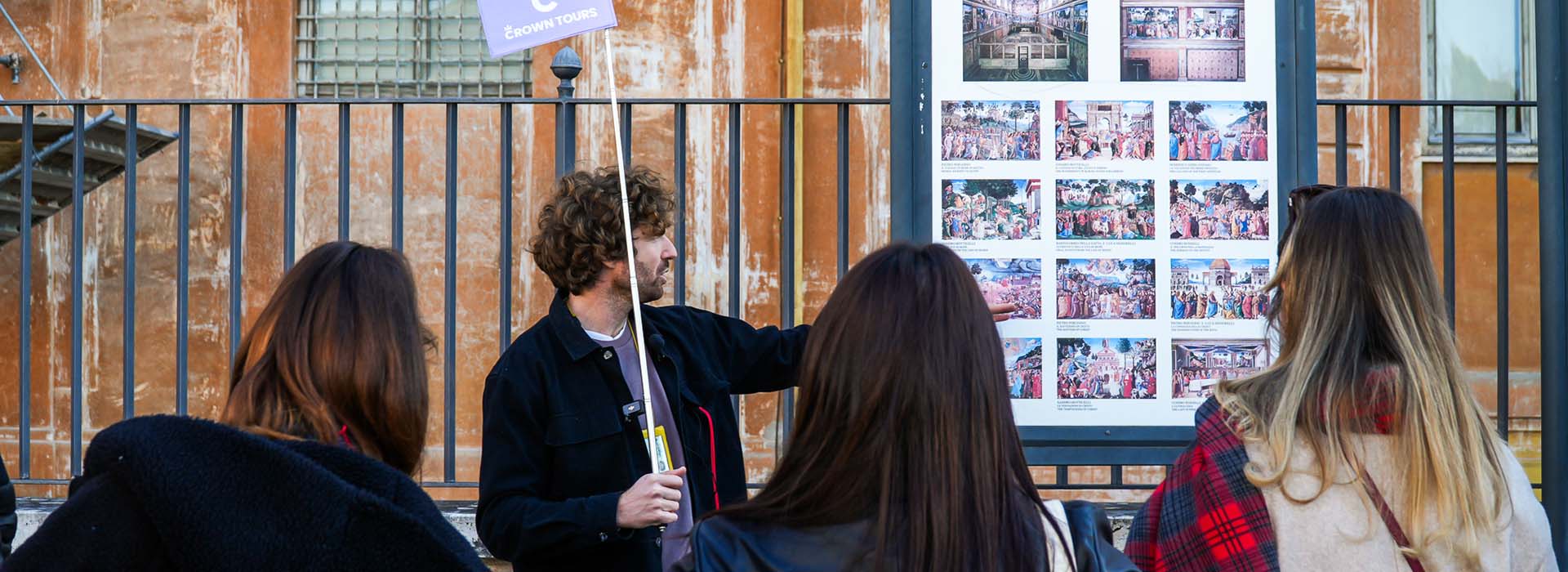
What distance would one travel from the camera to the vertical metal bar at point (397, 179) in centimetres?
481

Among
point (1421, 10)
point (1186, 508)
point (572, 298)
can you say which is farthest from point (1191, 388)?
point (1421, 10)

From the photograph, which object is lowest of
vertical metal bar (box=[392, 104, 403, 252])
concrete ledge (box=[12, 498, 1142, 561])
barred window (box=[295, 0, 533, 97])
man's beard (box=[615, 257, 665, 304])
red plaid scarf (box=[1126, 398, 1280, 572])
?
concrete ledge (box=[12, 498, 1142, 561])

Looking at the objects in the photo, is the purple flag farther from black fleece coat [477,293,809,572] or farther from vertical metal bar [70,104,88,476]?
vertical metal bar [70,104,88,476]

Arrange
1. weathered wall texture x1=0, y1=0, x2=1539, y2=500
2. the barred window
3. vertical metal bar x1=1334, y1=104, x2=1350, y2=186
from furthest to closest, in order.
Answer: the barred window → weathered wall texture x1=0, y1=0, x2=1539, y2=500 → vertical metal bar x1=1334, y1=104, x2=1350, y2=186

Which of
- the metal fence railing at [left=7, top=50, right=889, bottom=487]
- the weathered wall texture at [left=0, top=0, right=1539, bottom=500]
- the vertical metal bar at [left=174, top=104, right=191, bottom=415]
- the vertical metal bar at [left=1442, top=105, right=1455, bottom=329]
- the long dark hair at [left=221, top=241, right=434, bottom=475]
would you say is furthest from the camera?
the weathered wall texture at [left=0, top=0, right=1539, bottom=500]

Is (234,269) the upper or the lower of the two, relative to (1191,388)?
upper

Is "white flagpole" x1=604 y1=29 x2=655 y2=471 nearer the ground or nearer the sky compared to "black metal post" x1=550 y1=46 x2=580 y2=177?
nearer the ground

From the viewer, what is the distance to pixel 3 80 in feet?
24.7

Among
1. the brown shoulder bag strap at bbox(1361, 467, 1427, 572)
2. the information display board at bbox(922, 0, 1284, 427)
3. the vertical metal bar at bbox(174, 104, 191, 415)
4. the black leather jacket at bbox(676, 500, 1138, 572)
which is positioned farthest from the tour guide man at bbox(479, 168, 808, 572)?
the vertical metal bar at bbox(174, 104, 191, 415)

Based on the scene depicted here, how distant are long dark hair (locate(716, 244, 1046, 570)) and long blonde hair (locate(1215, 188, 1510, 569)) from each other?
0.57m

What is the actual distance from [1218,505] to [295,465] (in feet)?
4.89

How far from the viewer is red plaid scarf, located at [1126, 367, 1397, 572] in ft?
8.18

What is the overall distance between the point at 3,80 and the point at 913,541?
271 inches

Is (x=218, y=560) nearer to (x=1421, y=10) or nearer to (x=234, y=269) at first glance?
(x=234, y=269)
